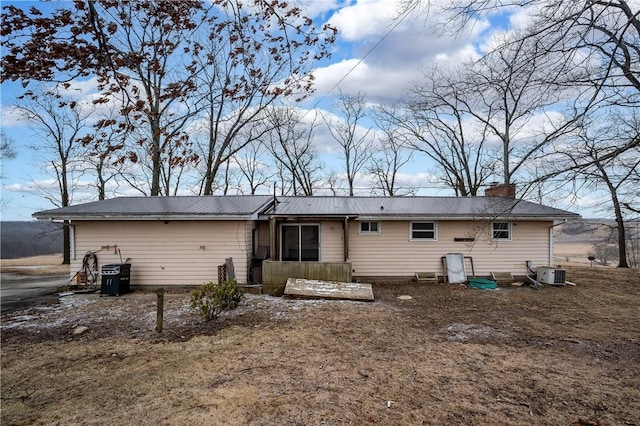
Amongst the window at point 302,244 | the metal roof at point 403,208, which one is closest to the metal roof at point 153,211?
the metal roof at point 403,208

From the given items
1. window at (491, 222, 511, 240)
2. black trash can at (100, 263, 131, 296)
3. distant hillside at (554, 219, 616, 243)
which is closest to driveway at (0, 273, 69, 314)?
black trash can at (100, 263, 131, 296)

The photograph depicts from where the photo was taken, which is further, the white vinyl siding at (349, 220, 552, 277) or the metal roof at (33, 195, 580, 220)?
the white vinyl siding at (349, 220, 552, 277)

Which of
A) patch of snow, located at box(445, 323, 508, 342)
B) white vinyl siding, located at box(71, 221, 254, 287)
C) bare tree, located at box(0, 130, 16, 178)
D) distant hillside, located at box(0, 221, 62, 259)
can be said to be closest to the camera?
patch of snow, located at box(445, 323, 508, 342)

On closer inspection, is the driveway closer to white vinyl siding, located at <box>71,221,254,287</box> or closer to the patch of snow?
white vinyl siding, located at <box>71,221,254,287</box>

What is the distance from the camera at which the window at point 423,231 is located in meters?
12.0

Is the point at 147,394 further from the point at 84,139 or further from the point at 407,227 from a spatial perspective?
the point at 407,227

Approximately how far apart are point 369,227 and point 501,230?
4.41 meters

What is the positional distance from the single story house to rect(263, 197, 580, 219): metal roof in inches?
1.5

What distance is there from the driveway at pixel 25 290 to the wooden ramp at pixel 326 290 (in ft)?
21.7

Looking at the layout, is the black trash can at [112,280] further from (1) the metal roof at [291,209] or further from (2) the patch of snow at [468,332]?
(2) the patch of snow at [468,332]

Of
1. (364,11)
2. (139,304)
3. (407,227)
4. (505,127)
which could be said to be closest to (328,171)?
(505,127)

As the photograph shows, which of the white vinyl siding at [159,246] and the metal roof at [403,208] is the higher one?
the metal roof at [403,208]

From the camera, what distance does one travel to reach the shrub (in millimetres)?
7195

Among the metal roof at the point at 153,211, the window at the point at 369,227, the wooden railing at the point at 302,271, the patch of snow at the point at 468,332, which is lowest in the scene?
the patch of snow at the point at 468,332
